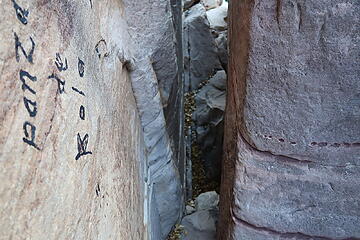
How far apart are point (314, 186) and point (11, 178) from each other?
3.51ft

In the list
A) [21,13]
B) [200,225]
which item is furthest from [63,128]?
[200,225]

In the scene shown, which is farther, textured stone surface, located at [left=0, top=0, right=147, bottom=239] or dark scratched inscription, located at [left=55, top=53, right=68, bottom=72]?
dark scratched inscription, located at [left=55, top=53, right=68, bottom=72]

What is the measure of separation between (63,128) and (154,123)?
959 millimetres

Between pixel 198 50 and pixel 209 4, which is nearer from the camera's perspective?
pixel 198 50

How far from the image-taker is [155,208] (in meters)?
1.74

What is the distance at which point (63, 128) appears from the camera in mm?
618

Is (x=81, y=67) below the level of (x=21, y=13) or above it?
below

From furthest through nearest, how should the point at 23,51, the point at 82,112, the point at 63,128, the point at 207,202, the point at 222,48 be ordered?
the point at 222,48, the point at 207,202, the point at 82,112, the point at 63,128, the point at 23,51

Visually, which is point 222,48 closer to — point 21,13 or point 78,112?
point 78,112

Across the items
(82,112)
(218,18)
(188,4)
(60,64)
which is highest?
(60,64)

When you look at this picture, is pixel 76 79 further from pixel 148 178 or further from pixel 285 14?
pixel 148 178

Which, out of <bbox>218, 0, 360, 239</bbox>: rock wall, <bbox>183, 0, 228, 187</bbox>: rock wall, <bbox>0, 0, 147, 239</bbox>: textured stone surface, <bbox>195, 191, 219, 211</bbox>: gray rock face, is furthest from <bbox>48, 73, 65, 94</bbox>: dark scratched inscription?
Answer: <bbox>183, 0, 228, 187</bbox>: rock wall

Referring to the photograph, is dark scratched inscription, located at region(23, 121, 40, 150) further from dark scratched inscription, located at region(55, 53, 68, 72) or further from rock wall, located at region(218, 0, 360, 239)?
rock wall, located at region(218, 0, 360, 239)

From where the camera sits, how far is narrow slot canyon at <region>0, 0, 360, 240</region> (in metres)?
0.51
